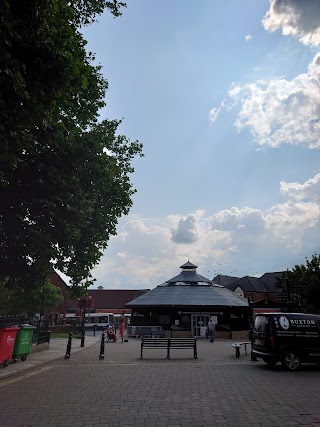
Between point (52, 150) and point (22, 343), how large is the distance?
798 cm

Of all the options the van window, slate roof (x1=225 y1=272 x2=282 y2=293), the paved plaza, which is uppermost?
slate roof (x1=225 y1=272 x2=282 y2=293)

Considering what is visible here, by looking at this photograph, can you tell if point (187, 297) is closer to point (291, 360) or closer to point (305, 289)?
point (305, 289)

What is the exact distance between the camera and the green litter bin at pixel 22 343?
13474 millimetres

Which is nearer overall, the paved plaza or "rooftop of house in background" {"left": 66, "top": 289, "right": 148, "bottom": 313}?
the paved plaza

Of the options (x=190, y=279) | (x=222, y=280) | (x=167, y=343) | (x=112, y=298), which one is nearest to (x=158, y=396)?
(x=167, y=343)

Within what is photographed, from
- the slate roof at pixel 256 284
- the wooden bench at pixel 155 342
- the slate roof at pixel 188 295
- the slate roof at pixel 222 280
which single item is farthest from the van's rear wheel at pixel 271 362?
the slate roof at pixel 222 280

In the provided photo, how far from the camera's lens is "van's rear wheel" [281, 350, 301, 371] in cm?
1211

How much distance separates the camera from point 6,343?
40.8 ft

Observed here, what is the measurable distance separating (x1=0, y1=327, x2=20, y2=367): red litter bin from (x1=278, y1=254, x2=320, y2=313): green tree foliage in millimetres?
13415

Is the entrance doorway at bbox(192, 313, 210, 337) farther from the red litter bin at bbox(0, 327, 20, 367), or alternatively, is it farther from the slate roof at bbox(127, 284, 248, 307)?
the red litter bin at bbox(0, 327, 20, 367)

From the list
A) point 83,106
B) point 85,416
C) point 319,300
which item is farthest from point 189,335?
point 85,416

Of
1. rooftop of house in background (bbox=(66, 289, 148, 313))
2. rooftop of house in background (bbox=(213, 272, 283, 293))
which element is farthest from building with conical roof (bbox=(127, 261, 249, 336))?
rooftop of house in background (bbox=(66, 289, 148, 313))

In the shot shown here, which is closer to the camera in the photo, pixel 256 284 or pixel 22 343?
pixel 22 343

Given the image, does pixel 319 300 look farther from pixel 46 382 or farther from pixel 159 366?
pixel 46 382
